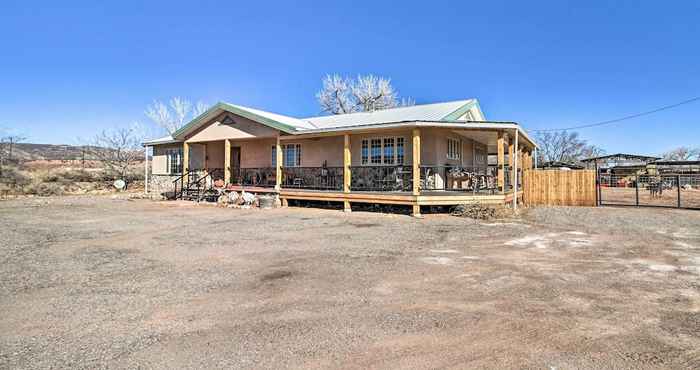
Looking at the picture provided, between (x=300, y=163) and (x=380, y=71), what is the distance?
71.6 feet

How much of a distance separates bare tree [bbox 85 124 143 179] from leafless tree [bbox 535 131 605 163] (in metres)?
45.7

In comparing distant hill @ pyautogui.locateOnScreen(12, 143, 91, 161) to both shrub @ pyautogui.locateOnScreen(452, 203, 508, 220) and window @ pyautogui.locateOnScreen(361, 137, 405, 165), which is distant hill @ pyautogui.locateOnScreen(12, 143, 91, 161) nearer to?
window @ pyautogui.locateOnScreen(361, 137, 405, 165)

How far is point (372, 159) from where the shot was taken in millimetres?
14062

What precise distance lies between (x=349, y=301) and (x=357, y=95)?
108ft

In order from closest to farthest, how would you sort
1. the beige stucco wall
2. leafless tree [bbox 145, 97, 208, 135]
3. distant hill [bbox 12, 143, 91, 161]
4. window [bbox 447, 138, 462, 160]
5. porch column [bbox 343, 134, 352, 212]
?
porch column [bbox 343, 134, 352, 212]
window [bbox 447, 138, 462, 160]
the beige stucco wall
leafless tree [bbox 145, 97, 208, 135]
distant hill [bbox 12, 143, 91, 161]

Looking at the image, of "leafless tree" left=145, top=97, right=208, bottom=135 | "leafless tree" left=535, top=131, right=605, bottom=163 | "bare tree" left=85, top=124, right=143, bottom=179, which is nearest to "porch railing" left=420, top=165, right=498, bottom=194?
"bare tree" left=85, top=124, right=143, bottom=179

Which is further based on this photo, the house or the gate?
the gate

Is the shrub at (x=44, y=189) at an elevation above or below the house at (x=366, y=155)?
below

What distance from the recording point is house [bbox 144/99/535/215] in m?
11.7

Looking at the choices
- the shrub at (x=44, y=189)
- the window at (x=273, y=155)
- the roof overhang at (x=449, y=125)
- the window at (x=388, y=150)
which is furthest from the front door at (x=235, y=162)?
the shrub at (x=44, y=189)

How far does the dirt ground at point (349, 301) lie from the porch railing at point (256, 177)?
8428mm

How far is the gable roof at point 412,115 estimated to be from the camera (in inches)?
514

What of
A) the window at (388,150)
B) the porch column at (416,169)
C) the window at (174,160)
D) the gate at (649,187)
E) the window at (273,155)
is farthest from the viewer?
the window at (174,160)

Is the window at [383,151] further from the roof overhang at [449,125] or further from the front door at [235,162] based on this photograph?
the front door at [235,162]
